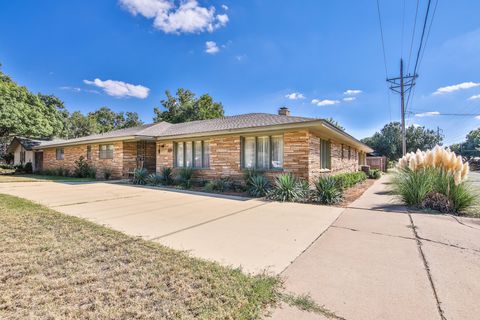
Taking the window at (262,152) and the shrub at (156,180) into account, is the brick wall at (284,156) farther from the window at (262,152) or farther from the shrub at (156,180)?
the shrub at (156,180)

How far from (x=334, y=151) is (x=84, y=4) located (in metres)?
13.5

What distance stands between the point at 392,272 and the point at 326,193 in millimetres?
5079

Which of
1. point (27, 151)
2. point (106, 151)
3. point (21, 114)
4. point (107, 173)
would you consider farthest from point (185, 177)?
point (27, 151)

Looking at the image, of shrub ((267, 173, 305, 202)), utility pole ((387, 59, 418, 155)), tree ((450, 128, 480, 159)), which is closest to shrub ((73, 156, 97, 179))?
shrub ((267, 173, 305, 202))

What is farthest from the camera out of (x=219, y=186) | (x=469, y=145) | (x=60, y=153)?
(x=469, y=145)

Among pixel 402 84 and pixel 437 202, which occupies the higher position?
pixel 402 84

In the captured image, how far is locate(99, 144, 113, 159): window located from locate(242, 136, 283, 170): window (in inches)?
420

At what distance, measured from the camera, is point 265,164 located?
34.9ft

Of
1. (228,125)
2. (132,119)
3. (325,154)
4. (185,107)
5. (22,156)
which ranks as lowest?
(325,154)

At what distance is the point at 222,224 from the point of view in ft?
17.1

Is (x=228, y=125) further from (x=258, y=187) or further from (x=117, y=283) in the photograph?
(x=117, y=283)

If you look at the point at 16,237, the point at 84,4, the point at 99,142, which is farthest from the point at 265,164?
the point at 99,142

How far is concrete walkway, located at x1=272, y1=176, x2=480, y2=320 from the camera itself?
223 centimetres

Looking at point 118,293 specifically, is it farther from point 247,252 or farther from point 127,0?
point 127,0
